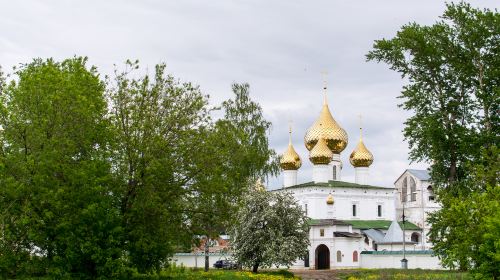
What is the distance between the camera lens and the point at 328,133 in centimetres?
7044

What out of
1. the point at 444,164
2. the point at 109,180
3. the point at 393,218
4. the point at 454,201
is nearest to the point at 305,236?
the point at 444,164

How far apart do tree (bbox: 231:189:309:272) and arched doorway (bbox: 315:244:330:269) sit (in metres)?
17.9

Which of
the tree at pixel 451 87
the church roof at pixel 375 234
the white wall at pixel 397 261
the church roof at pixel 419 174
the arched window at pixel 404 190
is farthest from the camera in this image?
the arched window at pixel 404 190

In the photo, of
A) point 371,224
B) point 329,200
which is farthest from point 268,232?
point 371,224

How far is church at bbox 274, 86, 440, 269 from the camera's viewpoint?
60812 millimetres

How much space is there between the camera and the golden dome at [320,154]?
67812 millimetres

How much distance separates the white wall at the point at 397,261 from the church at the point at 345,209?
81mm

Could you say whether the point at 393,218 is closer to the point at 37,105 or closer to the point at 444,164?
the point at 444,164

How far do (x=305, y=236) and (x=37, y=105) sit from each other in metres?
24.2

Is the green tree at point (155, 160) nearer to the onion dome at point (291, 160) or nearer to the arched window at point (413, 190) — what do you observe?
the onion dome at point (291, 160)

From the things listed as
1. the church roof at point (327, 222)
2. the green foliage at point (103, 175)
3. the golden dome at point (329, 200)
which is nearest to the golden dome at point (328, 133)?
the golden dome at point (329, 200)

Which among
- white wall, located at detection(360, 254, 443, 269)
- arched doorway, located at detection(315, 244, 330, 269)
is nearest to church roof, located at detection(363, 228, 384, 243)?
white wall, located at detection(360, 254, 443, 269)

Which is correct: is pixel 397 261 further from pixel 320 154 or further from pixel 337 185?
pixel 320 154

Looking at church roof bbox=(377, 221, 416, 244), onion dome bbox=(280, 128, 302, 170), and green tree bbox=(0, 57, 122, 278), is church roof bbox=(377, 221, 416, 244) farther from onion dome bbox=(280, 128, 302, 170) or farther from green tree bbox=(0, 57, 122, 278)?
green tree bbox=(0, 57, 122, 278)
